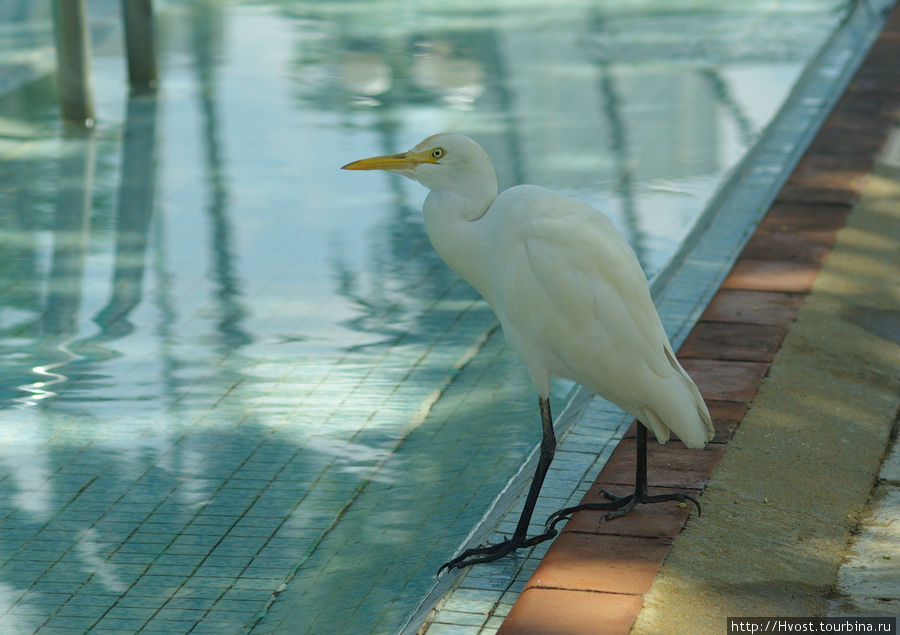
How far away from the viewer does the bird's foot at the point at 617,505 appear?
372cm

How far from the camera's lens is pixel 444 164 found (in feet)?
11.9

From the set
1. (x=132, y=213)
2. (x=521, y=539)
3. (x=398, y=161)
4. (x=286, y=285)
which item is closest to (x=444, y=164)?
(x=398, y=161)

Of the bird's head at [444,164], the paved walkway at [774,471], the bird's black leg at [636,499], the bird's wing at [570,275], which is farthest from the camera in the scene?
the bird's black leg at [636,499]

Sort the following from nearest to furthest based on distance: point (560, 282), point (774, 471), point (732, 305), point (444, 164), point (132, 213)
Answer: point (560, 282), point (444, 164), point (774, 471), point (732, 305), point (132, 213)

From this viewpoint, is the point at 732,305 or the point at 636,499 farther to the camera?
the point at 732,305

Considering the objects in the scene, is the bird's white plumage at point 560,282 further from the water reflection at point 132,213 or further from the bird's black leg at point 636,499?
the water reflection at point 132,213

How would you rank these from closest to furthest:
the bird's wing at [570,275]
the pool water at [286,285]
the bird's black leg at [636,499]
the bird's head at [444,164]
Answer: the bird's wing at [570,275], the bird's head at [444,164], the bird's black leg at [636,499], the pool water at [286,285]

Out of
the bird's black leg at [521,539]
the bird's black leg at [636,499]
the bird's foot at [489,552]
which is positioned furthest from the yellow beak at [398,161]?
the bird's foot at [489,552]

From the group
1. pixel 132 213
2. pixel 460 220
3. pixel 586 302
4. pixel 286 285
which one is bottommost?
pixel 286 285

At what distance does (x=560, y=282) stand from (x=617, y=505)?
703 millimetres

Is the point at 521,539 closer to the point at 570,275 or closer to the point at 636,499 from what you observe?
the point at 636,499

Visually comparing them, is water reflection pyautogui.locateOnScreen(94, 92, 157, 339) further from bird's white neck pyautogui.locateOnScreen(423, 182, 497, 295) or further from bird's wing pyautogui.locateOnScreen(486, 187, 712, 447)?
bird's wing pyautogui.locateOnScreen(486, 187, 712, 447)

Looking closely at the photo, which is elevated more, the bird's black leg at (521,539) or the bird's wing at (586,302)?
the bird's wing at (586,302)

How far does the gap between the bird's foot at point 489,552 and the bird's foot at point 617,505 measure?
87 mm
